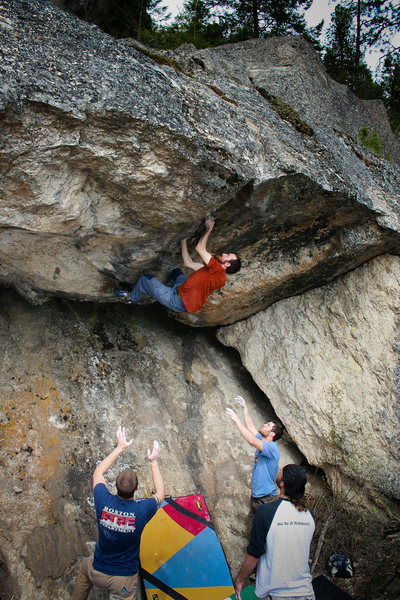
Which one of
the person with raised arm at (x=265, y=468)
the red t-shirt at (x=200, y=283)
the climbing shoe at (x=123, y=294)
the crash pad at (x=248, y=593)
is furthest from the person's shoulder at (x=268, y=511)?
the climbing shoe at (x=123, y=294)

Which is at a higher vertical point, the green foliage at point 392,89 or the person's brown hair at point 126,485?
the green foliage at point 392,89

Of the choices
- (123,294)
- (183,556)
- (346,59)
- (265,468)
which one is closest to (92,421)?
(123,294)

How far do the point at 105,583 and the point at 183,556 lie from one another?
1.13 meters

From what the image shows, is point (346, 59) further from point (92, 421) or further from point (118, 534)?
point (118, 534)

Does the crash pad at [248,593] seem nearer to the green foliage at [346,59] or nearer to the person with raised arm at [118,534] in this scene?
the person with raised arm at [118,534]

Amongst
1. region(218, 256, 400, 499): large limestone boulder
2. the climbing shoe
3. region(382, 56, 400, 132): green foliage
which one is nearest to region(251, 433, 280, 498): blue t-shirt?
region(218, 256, 400, 499): large limestone boulder

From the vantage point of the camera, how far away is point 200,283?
4.32 metres

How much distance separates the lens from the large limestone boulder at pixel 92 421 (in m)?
4.15

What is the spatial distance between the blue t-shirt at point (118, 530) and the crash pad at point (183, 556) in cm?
86

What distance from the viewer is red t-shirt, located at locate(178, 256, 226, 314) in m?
4.31

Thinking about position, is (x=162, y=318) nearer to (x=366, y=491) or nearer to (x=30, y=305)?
(x=30, y=305)

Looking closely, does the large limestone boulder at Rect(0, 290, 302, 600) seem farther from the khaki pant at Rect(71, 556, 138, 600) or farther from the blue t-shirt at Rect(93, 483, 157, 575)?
the blue t-shirt at Rect(93, 483, 157, 575)

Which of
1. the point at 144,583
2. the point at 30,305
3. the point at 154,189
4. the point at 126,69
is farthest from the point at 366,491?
the point at 126,69

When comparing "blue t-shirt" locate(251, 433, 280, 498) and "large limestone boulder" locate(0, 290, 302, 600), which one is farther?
"blue t-shirt" locate(251, 433, 280, 498)
